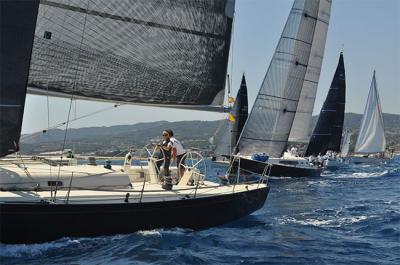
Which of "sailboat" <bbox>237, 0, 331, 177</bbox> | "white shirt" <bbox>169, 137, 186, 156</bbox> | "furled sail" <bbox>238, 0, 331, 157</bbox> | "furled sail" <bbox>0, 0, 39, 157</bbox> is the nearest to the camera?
"furled sail" <bbox>0, 0, 39, 157</bbox>

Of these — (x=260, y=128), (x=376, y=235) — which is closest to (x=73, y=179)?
(x=376, y=235)

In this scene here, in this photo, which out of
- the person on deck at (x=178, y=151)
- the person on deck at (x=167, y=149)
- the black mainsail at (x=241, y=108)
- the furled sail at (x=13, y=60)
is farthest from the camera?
the black mainsail at (x=241, y=108)

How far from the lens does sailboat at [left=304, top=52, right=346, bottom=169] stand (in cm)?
4272

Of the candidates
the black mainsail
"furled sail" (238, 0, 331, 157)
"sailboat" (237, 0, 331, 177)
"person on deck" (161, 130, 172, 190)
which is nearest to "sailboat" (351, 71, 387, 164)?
the black mainsail

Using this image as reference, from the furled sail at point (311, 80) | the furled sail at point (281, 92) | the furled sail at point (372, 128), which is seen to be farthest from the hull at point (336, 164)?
the furled sail at point (281, 92)

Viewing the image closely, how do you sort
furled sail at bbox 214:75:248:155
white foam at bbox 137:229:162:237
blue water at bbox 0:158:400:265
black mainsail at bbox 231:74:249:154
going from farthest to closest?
furled sail at bbox 214:75:248:155 → black mainsail at bbox 231:74:249:154 → white foam at bbox 137:229:162:237 → blue water at bbox 0:158:400:265

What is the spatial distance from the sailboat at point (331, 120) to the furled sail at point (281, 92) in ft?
35.6

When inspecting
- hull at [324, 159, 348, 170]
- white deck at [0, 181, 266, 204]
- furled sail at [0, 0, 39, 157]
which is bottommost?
hull at [324, 159, 348, 170]

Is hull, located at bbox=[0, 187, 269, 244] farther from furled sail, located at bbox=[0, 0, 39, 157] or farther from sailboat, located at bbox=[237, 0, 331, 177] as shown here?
sailboat, located at bbox=[237, 0, 331, 177]

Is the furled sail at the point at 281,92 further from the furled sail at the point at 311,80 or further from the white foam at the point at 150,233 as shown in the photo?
the white foam at the point at 150,233

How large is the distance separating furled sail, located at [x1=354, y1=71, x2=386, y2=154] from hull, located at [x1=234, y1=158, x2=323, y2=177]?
28884 millimetres

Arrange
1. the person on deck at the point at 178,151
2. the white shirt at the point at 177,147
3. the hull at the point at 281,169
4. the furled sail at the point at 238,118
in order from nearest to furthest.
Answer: the person on deck at the point at 178,151, the white shirt at the point at 177,147, the hull at the point at 281,169, the furled sail at the point at 238,118

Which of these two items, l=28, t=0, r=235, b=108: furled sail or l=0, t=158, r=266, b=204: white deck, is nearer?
l=0, t=158, r=266, b=204: white deck

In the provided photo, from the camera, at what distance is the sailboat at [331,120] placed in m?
42.7
